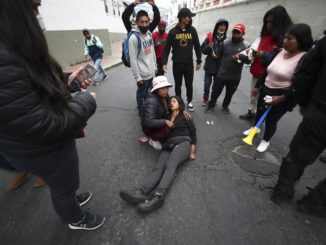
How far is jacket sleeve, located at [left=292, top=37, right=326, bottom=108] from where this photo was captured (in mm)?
1560

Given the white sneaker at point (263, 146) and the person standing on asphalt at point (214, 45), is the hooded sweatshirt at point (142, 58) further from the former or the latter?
the white sneaker at point (263, 146)

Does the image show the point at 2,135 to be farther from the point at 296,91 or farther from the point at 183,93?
the point at 183,93

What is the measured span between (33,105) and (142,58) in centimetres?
278

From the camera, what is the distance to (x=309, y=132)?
5.40 feet

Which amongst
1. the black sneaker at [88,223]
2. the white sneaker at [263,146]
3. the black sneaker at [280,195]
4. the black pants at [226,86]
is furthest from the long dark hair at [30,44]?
the black pants at [226,86]

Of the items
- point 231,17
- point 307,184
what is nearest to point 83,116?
point 307,184

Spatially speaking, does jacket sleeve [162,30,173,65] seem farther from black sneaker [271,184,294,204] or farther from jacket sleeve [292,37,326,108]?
black sneaker [271,184,294,204]

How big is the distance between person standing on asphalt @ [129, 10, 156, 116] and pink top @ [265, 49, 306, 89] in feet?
6.81

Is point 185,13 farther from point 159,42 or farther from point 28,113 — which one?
point 28,113

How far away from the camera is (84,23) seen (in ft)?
34.1

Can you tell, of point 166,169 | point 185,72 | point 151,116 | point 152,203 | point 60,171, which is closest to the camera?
point 60,171

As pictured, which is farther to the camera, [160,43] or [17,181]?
[160,43]

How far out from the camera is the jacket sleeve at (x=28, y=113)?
32.9 inches

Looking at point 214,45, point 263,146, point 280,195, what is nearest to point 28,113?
point 280,195
